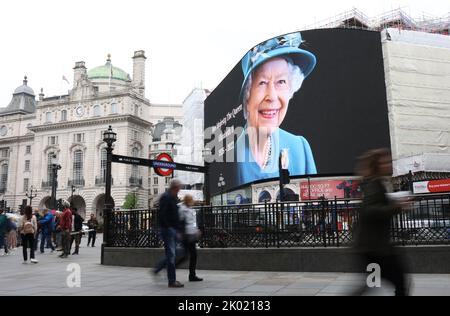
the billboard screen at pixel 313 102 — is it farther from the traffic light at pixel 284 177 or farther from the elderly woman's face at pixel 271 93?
the traffic light at pixel 284 177

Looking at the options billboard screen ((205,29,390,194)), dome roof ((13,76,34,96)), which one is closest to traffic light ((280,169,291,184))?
billboard screen ((205,29,390,194))

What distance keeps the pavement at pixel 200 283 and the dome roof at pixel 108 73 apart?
8096cm

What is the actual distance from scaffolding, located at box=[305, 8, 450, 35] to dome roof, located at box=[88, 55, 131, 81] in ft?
151

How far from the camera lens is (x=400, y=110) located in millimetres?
44781

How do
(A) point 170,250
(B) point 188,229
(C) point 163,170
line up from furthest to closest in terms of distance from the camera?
(C) point 163,170 → (B) point 188,229 → (A) point 170,250

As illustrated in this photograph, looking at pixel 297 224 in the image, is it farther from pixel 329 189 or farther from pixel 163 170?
pixel 329 189

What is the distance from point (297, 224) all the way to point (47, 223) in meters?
12.5

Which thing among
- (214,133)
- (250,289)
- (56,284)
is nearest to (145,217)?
(56,284)

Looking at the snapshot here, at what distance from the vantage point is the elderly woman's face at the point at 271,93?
51656 millimetres

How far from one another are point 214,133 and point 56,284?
2418 inches

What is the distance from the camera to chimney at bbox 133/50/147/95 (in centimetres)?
8469

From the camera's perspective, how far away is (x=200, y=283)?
9078 millimetres

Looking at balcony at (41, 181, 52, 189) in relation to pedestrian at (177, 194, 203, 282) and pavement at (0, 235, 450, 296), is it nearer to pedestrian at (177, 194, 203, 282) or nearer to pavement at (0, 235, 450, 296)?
pavement at (0, 235, 450, 296)

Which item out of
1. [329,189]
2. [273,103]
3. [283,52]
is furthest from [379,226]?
[283,52]
